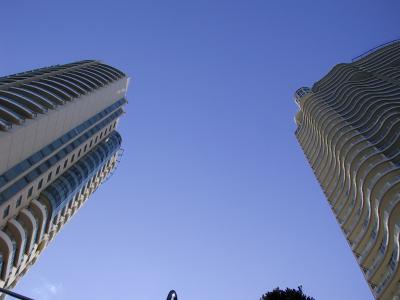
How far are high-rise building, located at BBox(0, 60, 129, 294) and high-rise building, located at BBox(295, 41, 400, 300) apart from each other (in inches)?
1388

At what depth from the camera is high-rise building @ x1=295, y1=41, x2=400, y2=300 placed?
38938mm

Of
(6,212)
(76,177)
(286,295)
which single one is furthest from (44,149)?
(286,295)

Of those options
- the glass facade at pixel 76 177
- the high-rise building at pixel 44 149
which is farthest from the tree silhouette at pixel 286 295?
the glass facade at pixel 76 177

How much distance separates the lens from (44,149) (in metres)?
49.2

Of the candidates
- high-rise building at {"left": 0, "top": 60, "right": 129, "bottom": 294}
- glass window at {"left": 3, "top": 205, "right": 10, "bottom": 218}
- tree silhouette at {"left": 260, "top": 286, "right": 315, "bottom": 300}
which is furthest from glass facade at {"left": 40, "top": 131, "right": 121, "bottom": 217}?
tree silhouette at {"left": 260, "top": 286, "right": 315, "bottom": 300}

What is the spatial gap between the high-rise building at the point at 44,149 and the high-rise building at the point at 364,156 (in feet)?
116

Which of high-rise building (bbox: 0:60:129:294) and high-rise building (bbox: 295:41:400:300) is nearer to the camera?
high-rise building (bbox: 295:41:400:300)

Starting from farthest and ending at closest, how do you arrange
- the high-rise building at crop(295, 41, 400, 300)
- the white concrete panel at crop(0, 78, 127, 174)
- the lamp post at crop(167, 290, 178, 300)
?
1. the white concrete panel at crop(0, 78, 127, 174)
2. the high-rise building at crop(295, 41, 400, 300)
3. the lamp post at crop(167, 290, 178, 300)

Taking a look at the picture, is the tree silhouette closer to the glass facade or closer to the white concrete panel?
the white concrete panel

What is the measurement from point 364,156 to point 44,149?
3698 cm

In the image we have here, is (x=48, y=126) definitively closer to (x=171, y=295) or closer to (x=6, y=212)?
(x=6, y=212)

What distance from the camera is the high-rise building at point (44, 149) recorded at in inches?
1658

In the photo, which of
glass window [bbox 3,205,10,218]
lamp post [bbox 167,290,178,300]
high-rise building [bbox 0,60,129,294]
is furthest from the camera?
high-rise building [bbox 0,60,129,294]

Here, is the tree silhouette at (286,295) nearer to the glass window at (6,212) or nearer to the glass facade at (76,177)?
the glass window at (6,212)
